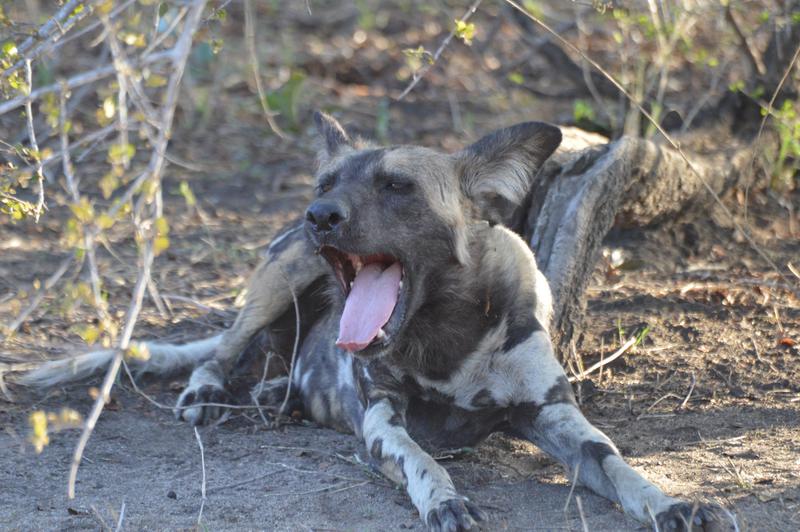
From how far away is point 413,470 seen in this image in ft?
10.3

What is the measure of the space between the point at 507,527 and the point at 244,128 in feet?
17.9

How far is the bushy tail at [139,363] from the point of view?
13.9 ft

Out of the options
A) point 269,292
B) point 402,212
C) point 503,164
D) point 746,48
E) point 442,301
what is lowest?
point 269,292

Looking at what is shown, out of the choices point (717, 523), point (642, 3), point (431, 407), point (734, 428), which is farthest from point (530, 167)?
point (642, 3)

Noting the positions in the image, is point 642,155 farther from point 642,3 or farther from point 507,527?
point 507,527

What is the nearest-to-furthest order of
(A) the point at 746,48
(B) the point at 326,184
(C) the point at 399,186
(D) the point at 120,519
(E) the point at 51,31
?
(E) the point at 51,31 → (D) the point at 120,519 → (C) the point at 399,186 → (B) the point at 326,184 → (A) the point at 746,48

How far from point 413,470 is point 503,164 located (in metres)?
1.05

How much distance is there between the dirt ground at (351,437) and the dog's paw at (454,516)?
0.05 m

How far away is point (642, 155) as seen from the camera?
4727 millimetres

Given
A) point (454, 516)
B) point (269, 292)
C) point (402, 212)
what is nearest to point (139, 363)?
point (269, 292)

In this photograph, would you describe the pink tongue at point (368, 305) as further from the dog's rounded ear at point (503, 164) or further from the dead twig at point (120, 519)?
the dead twig at point (120, 519)

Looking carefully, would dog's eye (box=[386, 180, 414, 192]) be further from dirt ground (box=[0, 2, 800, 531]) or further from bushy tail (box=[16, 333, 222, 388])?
bushy tail (box=[16, 333, 222, 388])

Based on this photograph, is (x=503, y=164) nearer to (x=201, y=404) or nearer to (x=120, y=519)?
(x=201, y=404)

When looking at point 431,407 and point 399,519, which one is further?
point 431,407
